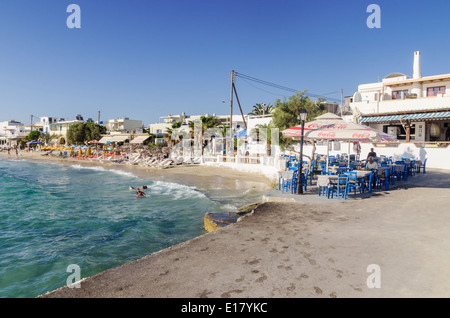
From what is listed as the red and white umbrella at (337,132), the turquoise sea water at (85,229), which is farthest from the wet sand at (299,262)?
the turquoise sea water at (85,229)

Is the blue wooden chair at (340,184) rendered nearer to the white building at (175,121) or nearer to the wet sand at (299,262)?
the wet sand at (299,262)

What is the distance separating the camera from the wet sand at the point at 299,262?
361cm

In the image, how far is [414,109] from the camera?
76.9ft

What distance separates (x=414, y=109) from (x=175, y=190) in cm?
2185

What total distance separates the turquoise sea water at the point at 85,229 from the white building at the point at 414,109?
60.4ft

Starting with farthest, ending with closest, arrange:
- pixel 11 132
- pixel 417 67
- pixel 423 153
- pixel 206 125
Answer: pixel 11 132
pixel 206 125
pixel 417 67
pixel 423 153

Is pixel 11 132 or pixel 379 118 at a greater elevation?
pixel 11 132

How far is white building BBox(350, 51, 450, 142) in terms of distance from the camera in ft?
71.2

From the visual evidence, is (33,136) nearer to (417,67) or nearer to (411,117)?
(411,117)

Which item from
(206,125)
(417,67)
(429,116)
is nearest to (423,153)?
(429,116)

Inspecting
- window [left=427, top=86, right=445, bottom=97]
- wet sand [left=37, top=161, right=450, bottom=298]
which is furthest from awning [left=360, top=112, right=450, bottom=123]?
wet sand [left=37, top=161, right=450, bottom=298]

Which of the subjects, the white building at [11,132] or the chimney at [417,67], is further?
the white building at [11,132]
